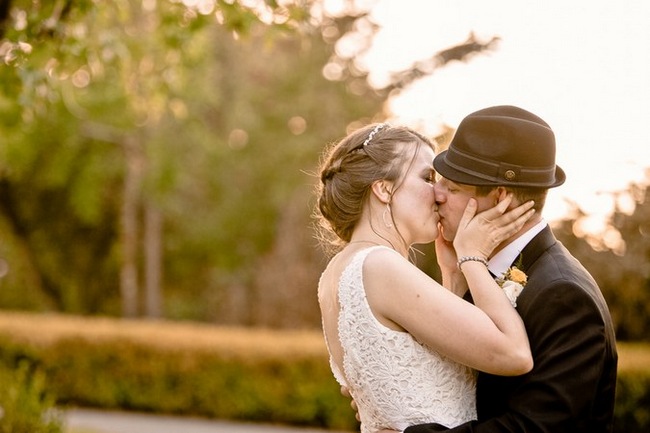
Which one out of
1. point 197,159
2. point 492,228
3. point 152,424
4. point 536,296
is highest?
point 492,228

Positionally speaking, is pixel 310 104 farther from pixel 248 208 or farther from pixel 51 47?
pixel 51 47

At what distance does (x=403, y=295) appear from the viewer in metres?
3.31

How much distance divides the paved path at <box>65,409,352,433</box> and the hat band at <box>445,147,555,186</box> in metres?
9.95

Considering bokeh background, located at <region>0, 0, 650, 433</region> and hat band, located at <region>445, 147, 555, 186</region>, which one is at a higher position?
hat band, located at <region>445, 147, 555, 186</region>

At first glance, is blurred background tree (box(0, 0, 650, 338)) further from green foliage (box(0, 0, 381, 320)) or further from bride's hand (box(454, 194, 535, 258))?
bride's hand (box(454, 194, 535, 258))

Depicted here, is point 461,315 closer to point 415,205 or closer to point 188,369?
point 415,205

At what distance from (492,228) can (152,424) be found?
11.3 meters

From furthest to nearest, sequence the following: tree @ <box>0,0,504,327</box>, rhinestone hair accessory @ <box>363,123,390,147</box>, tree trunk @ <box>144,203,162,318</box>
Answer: tree trunk @ <box>144,203,162,318</box> < tree @ <box>0,0,504,327</box> < rhinestone hair accessory @ <box>363,123,390,147</box>

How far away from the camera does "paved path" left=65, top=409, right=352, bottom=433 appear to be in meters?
13.1

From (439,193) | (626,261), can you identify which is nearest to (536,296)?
(439,193)

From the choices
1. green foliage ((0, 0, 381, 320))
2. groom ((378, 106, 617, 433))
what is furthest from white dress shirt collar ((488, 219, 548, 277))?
green foliage ((0, 0, 381, 320))

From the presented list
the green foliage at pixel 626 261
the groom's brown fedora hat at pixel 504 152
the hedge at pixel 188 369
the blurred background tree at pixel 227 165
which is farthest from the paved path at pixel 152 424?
the groom's brown fedora hat at pixel 504 152

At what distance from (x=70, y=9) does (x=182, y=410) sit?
9.17 metres

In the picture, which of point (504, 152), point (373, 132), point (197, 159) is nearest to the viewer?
point (504, 152)
